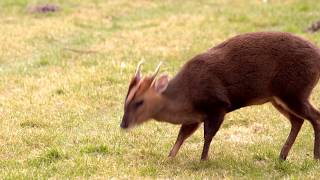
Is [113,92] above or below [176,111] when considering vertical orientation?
below

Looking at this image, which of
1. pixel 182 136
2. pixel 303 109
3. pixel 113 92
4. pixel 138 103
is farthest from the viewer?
pixel 113 92

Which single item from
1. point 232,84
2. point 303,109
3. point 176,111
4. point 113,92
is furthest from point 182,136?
point 113,92

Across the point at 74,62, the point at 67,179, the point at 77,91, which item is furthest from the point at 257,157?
the point at 74,62

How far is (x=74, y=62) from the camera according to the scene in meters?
13.8

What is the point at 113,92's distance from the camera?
38.3 feet

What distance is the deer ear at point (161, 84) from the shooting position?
8070mm

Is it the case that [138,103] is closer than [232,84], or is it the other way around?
[232,84]

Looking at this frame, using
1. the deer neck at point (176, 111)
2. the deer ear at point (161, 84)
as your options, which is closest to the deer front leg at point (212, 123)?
the deer neck at point (176, 111)

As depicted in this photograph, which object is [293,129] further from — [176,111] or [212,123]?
[176,111]

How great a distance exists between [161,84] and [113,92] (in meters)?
3.68

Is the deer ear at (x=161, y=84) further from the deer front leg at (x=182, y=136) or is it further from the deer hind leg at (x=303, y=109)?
the deer hind leg at (x=303, y=109)

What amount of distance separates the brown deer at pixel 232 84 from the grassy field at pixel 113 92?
0.57 m

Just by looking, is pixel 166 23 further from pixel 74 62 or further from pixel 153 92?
pixel 153 92

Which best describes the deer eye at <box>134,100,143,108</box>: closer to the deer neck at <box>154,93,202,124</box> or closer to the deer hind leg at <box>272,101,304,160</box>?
the deer neck at <box>154,93,202,124</box>
